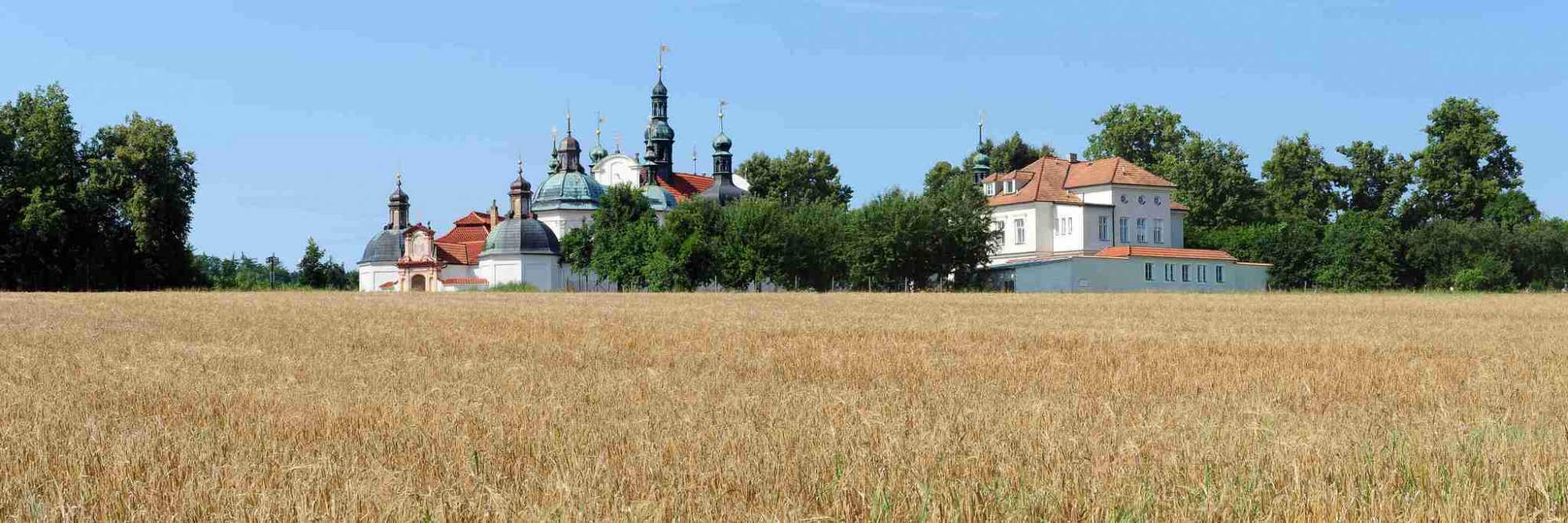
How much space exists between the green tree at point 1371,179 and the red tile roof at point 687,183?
55.0 meters

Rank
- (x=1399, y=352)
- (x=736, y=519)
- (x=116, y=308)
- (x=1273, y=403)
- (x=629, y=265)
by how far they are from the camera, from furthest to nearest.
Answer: (x=629, y=265) → (x=116, y=308) → (x=1399, y=352) → (x=1273, y=403) → (x=736, y=519)

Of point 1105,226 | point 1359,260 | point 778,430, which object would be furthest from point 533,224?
point 778,430

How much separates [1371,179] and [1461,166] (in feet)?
21.7

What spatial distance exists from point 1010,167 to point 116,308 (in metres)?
103

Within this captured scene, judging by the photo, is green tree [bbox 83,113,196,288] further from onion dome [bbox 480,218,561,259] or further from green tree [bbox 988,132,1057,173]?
green tree [bbox 988,132,1057,173]

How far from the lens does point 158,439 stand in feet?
27.6

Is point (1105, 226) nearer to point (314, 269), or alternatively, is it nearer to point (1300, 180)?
point (1300, 180)

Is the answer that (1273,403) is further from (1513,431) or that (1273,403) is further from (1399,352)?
(1399,352)

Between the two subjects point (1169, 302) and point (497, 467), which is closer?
point (497, 467)

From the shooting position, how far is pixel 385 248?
118 m

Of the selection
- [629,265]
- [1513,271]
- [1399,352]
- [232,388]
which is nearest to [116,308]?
[232,388]

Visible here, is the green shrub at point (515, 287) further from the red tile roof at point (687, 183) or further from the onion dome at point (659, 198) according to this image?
the red tile roof at point (687, 183)

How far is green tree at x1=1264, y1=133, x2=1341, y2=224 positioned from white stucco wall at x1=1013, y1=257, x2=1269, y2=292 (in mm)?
21643

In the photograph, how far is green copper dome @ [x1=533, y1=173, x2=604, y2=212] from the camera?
385ft
